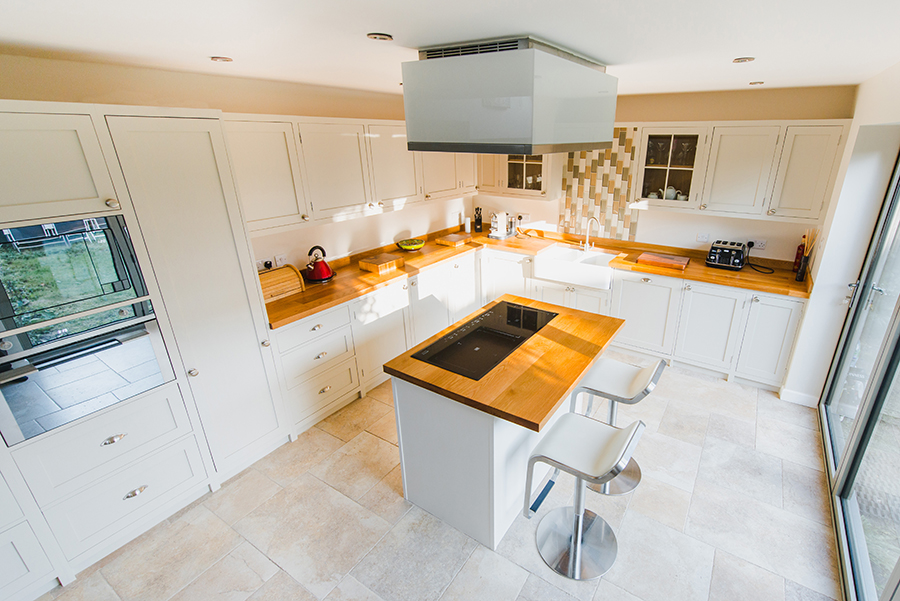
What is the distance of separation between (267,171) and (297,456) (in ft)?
6.45

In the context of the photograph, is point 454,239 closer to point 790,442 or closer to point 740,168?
point 740,168

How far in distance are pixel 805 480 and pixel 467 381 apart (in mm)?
2287

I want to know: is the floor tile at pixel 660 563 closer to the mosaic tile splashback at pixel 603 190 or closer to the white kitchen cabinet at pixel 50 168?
the mosaic tile splashback at pixel 603 190

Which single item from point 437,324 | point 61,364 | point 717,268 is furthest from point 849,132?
point 61,364

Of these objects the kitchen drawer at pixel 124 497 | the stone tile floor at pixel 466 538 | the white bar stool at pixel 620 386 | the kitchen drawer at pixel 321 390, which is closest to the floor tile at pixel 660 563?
the stone tile floor at pixel 466 538

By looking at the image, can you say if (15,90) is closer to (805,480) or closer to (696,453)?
(696,453)

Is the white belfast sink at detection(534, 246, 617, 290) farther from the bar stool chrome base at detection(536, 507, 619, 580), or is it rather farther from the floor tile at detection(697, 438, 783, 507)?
the bar stool chrome base at detection(536, 507, 619, 580)

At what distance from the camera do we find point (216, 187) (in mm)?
2275

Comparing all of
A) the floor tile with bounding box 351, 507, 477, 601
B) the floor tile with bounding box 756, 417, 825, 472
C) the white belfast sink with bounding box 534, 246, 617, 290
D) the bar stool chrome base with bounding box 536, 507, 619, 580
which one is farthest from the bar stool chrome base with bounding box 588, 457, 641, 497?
the white belfast sink with bounding box 534, 246, 617, 290

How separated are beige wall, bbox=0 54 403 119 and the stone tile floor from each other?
2.36 meters

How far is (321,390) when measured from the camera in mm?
3150

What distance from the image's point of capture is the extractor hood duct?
1698 millimetres

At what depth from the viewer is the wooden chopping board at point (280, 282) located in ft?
9.75

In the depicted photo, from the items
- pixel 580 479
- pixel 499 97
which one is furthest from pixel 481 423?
pixel 499 97
